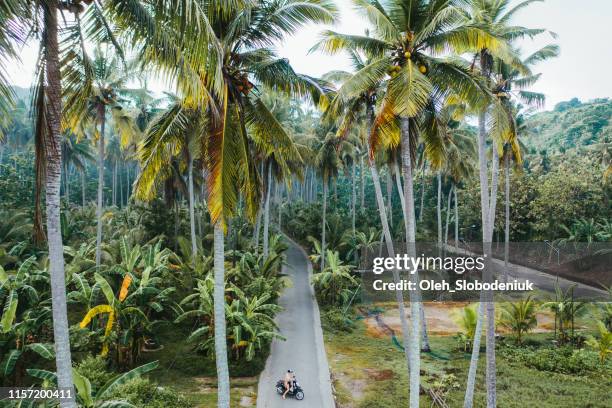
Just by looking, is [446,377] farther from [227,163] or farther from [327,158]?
[327,158]

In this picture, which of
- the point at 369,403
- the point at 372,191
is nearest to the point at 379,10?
the point at 369,403

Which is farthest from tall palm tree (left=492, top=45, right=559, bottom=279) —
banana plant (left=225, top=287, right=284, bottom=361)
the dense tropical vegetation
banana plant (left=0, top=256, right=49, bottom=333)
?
banana plant (left=0, top=256, right=49, bottom=333)

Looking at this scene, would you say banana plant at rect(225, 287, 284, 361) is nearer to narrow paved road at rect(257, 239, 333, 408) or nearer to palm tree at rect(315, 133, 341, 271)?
narrow paved road at rect(257, 239, 333, 408)

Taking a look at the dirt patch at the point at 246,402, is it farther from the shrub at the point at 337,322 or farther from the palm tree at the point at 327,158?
the palm tree at the point at 327,158

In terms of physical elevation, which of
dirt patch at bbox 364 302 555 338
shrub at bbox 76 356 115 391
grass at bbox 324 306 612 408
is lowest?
grass at bbox 324 306 612 408

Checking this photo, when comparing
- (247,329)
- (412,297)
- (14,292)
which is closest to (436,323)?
(247,329)

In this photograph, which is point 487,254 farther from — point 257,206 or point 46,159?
point 46,159
